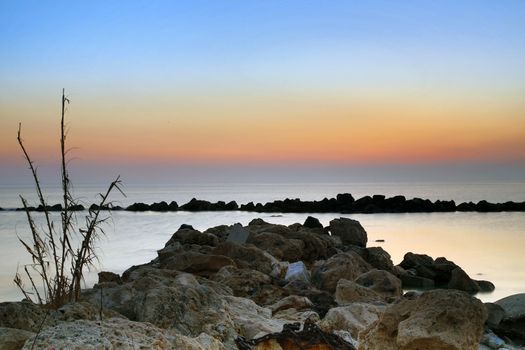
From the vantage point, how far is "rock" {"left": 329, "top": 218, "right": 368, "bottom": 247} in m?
21.4

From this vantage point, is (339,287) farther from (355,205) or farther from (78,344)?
(355,205)

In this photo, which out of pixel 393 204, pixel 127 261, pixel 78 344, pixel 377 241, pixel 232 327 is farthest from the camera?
pixel 393 204

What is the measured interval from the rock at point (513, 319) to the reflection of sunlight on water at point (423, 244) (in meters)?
3.74

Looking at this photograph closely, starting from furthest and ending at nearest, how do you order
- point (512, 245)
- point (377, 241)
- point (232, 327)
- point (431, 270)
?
point (377, 241) < point (512, 245) < point (431, 270) < point (232, 327)

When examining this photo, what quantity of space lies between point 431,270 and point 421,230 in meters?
15.5

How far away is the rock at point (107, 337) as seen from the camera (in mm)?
2744

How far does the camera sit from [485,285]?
50.0 feet

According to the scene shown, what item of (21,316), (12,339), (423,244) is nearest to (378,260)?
(423,244)

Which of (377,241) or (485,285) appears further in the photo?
(377,241)

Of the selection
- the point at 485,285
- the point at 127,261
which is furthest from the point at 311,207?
the point at 485,285

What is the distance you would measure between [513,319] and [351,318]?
178 inches

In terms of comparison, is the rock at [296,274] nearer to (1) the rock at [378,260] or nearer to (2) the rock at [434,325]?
(1) the rock at [378,260]

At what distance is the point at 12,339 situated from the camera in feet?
11.1

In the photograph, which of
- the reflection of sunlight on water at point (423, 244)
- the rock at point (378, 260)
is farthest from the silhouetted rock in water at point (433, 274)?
the reflection of sunlight on water at point (423, 244)
